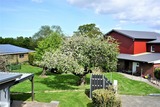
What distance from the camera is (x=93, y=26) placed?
67938mm

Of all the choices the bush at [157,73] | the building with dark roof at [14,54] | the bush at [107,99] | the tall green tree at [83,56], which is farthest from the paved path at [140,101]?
the building with dark roof at [14,54]

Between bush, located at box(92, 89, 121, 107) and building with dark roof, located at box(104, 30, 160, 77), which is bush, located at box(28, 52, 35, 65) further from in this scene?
bush, located at box(92, 89, 121, 107)

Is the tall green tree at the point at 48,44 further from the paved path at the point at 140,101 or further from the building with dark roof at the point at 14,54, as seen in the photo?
the paved path at the point at 140,101

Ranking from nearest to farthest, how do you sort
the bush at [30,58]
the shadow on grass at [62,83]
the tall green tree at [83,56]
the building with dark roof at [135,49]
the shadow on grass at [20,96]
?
the shadow on grass at [20,96] → the tall green tree at [83,56] → the shadow on grass at [62,83] → the building with dark roof at [135,49] → the bush at [30,58]

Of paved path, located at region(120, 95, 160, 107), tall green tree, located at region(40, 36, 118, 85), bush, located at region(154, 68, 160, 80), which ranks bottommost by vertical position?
paved path, located at region(120, 95, 160, 107)

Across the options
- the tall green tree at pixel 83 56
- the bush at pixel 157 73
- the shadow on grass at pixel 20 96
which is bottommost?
the shadow on grass at pixel 20 96

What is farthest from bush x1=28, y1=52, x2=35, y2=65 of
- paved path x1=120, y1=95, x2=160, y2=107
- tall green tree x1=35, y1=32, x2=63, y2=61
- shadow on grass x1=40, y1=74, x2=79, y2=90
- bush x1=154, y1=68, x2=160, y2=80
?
paved path x1=120, y1=95, x2=160, y2=107

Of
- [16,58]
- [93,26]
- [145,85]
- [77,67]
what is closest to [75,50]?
[77,67]

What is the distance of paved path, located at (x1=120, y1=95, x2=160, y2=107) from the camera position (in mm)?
14931

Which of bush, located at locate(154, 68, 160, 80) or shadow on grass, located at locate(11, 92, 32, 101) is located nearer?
shadow on grass, located at locate(11, 92, 32, 101)

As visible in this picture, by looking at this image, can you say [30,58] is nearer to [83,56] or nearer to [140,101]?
[83,56]

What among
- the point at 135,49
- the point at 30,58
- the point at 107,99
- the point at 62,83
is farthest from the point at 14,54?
the point at 107,99

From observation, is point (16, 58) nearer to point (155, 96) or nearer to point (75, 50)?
point (75, 50)

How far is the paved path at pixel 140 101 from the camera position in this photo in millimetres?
14931
